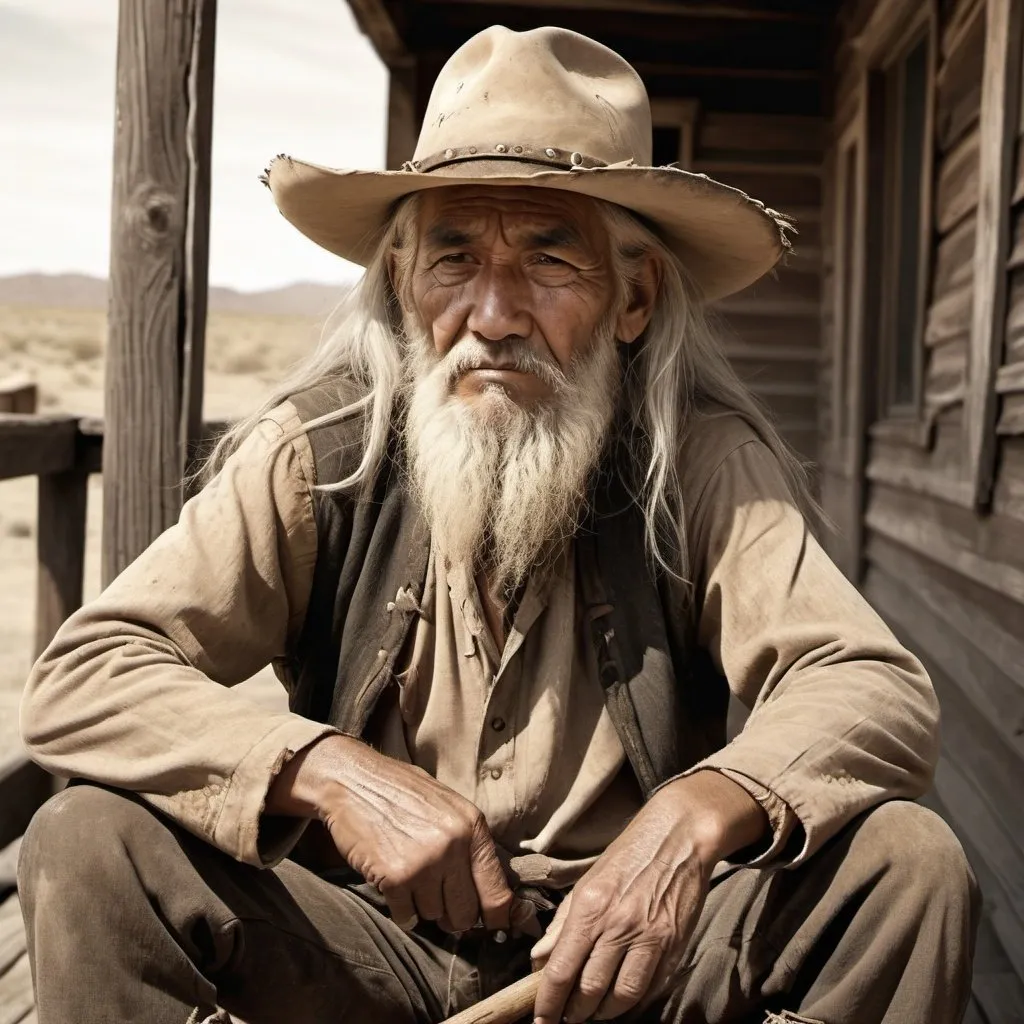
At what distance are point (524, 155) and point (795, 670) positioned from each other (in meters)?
0.96

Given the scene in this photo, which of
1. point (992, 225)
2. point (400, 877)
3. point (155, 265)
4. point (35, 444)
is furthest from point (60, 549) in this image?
point (992, 225)

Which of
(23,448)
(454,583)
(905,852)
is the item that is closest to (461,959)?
(454,583)

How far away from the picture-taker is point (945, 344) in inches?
194

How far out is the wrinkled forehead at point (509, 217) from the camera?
2.24 metres

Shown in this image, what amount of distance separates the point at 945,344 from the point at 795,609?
3185mm

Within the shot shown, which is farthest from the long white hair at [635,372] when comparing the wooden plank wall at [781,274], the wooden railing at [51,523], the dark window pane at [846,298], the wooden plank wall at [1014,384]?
the wooden plank wall at [781,274]

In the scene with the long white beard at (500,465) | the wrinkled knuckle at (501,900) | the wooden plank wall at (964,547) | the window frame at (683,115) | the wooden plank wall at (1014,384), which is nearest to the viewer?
the wrinkled knuckle at (501,900)

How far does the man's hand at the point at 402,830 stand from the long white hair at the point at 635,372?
1.80ft

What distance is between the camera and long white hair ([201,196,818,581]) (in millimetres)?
2254

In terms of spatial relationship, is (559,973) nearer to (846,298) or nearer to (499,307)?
(499,307)

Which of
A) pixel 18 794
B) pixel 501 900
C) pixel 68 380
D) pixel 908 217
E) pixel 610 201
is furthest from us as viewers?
pixel 68 380

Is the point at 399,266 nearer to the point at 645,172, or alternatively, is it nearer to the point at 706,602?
the point at 645,172

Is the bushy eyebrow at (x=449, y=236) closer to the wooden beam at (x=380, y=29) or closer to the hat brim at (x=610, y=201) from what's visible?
the hat brim at (x=610, y=201)

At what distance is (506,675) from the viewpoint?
214 centimetres
